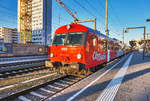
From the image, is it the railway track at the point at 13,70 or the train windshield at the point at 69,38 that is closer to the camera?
the train windshield at the point at 69,38

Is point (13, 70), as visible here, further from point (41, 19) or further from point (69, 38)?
point (41, 19)

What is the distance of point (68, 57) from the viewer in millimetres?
5512

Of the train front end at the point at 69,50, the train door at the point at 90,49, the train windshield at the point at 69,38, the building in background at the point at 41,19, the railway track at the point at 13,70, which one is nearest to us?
the train front end at the point at 69,50

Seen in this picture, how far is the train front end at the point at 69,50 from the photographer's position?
510 cm

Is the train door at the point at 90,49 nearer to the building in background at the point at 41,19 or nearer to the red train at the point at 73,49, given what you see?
the red train at the point at 73,49

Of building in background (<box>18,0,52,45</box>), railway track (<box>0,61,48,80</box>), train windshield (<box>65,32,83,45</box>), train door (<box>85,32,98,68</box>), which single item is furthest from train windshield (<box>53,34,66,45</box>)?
building in background (<box>18,0,52,45</box>)

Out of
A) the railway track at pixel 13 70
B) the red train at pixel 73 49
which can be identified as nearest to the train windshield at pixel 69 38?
the red train at pixel 73 49

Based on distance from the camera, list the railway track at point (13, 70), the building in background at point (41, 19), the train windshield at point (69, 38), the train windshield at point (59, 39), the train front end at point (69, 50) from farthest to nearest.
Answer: the building in background at point (41, 19) → the railway track at point (13, 70) → the train windshield at point (59, 39) → the train windshield at point (69, 38) → the train front end at point (69, 50)

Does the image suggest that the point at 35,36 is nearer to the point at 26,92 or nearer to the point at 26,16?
the point at 26,16

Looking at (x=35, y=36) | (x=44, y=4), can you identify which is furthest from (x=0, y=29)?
(x=44, y=4)

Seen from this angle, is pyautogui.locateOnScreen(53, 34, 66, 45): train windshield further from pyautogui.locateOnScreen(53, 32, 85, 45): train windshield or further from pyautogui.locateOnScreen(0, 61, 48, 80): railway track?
pyautogui.locateOnScreen(0, 61, 48, 80): railway track

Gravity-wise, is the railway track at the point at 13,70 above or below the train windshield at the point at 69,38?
below

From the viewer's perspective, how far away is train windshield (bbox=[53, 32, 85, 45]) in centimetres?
542

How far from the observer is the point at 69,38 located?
576cm
